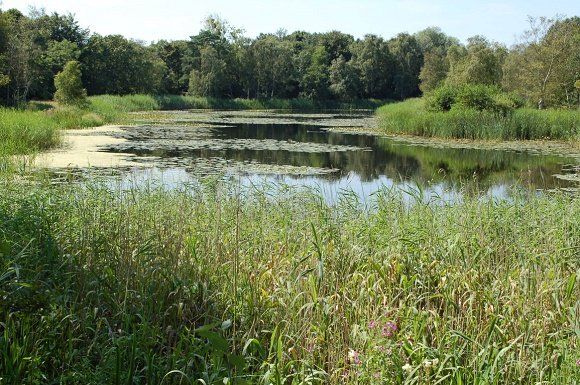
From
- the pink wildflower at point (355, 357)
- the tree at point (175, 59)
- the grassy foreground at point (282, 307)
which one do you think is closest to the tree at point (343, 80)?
the tree at point (175, 59)

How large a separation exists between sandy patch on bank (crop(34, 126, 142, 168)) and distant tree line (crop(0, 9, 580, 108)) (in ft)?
28.8

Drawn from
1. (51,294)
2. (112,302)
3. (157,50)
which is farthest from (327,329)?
(157,50)

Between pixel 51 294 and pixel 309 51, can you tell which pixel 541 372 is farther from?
pixel 309 51

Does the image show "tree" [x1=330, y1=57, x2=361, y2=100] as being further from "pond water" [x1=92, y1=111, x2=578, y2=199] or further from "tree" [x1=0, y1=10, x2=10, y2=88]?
"pond water" [x1=92, y1=111, x2=578, y2=199]

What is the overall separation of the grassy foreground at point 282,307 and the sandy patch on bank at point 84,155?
6.05 m

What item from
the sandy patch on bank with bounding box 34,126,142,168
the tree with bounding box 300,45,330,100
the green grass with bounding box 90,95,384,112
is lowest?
the sandy patch on bank with bounding box 34,126,142,168

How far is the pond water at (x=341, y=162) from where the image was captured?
1295cm

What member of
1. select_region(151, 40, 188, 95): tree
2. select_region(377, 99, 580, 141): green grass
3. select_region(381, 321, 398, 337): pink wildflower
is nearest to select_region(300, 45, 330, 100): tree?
select_region(151, 40, 188, 95): tree

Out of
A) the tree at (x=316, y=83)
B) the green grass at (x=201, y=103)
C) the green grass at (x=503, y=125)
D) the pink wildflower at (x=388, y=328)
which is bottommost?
the pink wildflower at (x=388, y=328)

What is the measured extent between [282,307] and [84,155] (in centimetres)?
1258

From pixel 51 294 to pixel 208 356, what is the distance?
1.02m

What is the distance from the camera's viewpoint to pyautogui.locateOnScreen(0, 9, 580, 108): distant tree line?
3344cm

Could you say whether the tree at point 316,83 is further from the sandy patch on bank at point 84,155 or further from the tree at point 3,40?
the sandy patch on bank at point 84,155

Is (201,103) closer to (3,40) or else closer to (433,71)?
(433,71)
